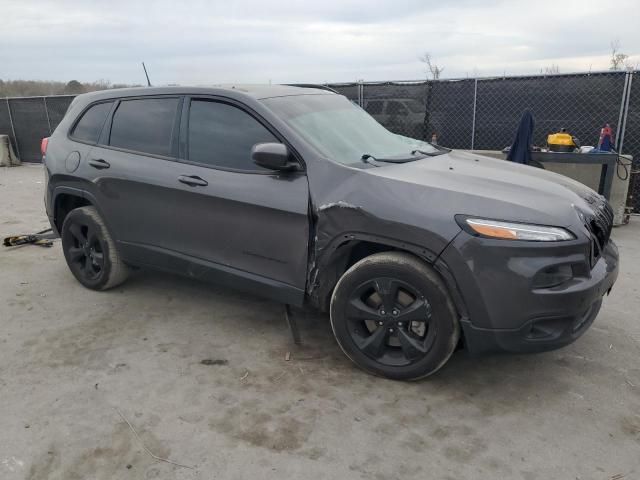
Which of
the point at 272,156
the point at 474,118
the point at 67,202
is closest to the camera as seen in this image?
the point at 272,156

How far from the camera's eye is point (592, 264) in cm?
299

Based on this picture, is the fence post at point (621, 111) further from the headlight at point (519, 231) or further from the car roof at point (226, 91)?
the headlight at point (519, 231)

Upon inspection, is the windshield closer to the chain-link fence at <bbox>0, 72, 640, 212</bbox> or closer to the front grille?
the front grille

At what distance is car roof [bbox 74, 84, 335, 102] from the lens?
3.75m

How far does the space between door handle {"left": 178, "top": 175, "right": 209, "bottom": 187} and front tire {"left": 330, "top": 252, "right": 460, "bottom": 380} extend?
124cm

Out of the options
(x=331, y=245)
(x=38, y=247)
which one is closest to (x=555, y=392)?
(x=331, y=245)

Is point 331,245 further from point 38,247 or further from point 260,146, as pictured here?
point 38,247

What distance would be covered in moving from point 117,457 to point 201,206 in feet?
5.72

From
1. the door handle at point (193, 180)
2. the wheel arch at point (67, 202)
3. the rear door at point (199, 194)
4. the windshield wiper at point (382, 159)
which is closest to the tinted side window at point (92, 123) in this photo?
the rear door at point (199, 194)

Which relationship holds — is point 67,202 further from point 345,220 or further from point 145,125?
point 345,220

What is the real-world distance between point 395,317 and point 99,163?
9.21 feet

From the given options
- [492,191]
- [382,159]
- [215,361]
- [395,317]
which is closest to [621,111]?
[382,159]

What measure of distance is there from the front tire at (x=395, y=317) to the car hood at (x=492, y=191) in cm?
40

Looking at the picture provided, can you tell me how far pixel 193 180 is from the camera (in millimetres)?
3773
